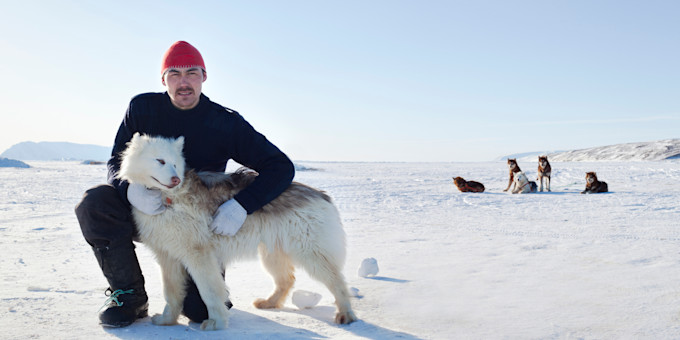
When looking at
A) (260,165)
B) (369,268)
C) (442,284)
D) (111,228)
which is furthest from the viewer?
(369,268)

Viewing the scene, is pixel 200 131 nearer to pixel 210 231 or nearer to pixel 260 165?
pixel 260 165

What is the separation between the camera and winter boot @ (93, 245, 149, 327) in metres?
3.00

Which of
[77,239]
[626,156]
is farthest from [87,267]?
[626,156]

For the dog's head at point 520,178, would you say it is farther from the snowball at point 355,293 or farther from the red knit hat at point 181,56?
the red knit hat at point 181,56

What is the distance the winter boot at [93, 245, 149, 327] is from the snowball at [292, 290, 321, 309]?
3.76 feet

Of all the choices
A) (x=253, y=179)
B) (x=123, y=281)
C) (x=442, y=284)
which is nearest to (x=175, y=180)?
(x=253, y=179)

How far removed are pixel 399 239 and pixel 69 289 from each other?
13.4ft

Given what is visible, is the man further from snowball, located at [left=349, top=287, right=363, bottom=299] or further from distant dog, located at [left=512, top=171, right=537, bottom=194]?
distant dog, located at [left=512, top=171, right=537, bottom=194]

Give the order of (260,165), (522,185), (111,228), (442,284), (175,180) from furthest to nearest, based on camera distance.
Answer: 1. (522,185)
2. (442,284)
3. (260,165)
4. (111,228)
5. (175,180)

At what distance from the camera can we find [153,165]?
2.92 metres

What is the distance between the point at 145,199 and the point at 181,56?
3.70ft

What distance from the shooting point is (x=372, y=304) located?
3.59 meters

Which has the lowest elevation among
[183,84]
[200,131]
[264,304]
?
[264,304]

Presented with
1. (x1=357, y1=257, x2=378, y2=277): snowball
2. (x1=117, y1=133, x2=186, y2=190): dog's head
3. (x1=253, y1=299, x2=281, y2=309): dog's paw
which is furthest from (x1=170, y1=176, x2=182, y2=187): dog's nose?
(x1=357, y1=257, x2=378, y2=277): snowball
